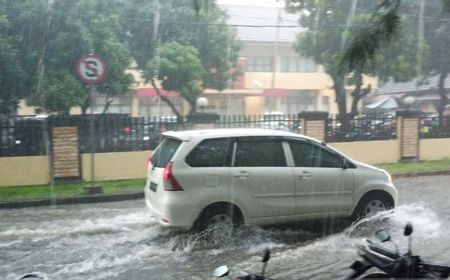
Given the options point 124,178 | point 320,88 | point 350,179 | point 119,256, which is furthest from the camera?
point 320,88

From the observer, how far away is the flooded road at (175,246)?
6.48 m

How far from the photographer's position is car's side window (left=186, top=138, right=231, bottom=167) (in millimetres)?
7605

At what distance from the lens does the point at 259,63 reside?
1395 inches

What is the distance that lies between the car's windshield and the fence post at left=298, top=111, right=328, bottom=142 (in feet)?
0.12

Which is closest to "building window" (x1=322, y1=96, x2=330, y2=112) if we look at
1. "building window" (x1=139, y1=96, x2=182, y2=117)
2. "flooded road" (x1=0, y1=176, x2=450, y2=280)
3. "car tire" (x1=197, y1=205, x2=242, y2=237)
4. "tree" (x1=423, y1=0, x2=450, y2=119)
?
"building window" (x1=139, y1=96, x2=182, y2=117)

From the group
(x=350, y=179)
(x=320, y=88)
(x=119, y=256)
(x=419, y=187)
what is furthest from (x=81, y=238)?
(x=320, y=88)

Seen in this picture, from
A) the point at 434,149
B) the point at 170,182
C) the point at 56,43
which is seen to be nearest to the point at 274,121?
the point at 434,149

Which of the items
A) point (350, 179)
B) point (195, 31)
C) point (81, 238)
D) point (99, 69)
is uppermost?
point (195, 31)

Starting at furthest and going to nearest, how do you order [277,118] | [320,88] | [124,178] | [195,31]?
[320,88], [195,31], [277,118], [124,178]

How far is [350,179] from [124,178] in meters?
7.59

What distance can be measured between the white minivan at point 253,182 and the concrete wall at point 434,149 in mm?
10556

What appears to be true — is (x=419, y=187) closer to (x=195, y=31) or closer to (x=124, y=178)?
(x=124, y=178)

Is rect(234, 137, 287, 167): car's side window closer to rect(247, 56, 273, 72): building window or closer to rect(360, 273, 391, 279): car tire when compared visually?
rect(360, 273, 391, 279): car tire

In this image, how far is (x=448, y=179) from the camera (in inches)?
579
